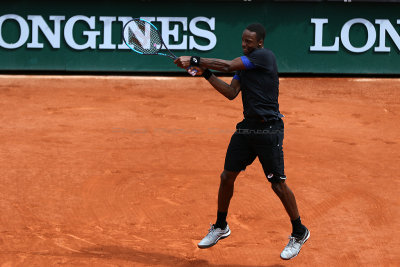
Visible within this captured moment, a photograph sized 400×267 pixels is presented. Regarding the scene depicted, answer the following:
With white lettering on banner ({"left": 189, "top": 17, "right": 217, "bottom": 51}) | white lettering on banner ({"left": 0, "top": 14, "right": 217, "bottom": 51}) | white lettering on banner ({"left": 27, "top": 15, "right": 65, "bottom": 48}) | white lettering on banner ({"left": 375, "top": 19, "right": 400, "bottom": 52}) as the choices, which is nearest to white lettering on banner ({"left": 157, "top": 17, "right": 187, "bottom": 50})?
white lettering on banner ({"left": 0, "top": 14, "right": 217, "bottom": 51})

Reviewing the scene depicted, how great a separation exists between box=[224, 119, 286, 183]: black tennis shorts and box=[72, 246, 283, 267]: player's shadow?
943mm

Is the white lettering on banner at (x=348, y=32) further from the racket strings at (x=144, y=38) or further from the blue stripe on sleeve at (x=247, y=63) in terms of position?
the blue stripe on sleeve at (x=247, y=63)

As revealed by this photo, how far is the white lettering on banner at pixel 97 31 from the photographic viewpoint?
1430 cm

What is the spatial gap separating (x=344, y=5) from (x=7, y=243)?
1039 centimetres

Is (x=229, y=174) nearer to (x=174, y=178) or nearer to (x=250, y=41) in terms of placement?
(x=250, y=41)

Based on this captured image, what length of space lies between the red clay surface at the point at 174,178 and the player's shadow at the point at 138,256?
2 cm

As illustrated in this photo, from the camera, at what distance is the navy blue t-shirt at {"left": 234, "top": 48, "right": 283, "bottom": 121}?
5750 millimetres

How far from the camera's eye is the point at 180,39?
47.5 feet

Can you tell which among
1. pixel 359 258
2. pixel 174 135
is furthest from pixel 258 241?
pixel 174 135

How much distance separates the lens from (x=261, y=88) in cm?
580

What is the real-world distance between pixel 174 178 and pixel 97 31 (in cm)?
690

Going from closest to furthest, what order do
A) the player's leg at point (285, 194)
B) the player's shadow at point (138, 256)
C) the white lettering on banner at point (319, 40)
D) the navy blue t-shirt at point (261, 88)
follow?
the navy blue t-shirt at point (261, 88) → the player's leg at point (285, 194) → the player's shadow at point (138, 256) → the white lettering on banner at point (319, 40)

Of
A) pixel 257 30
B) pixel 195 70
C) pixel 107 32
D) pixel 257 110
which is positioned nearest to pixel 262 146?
pixel 257 110

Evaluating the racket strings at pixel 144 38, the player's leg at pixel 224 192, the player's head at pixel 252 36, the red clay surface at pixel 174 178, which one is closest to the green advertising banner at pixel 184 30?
the red clay surface at pixel 174 178
